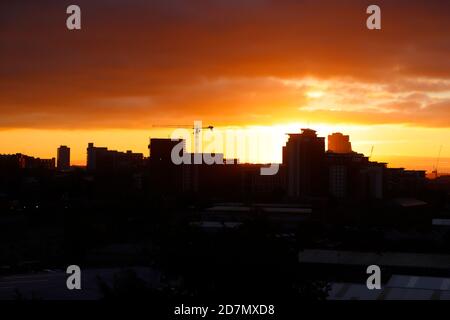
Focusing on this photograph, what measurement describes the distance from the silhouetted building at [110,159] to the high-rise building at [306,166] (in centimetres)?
2240

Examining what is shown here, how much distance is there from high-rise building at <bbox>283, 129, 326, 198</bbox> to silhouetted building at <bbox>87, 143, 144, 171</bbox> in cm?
2240

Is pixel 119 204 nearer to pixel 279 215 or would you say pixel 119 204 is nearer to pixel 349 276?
pixel 279 215

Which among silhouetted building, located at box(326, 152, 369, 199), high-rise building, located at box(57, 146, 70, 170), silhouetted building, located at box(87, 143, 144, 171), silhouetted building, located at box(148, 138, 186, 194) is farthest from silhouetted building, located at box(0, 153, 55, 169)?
silhouetted building, located at box(326, 152, 369, 199)

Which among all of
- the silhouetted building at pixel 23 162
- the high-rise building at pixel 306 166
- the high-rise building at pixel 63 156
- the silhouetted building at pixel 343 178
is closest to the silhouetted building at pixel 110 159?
the silhouetted building at pixel 23 162

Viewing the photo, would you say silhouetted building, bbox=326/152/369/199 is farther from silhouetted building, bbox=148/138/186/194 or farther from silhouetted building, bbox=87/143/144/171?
silhouetted building, bbox=87/143/144/171

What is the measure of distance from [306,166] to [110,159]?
29463 millimetres

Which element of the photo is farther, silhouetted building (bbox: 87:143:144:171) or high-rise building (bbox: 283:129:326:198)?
silhouetted building (bbox: 87:143:144:171)

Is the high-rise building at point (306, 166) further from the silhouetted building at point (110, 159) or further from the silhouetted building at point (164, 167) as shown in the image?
the silhouetted building at point (110, 159)

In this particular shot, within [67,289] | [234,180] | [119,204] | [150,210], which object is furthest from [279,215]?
[234,180]

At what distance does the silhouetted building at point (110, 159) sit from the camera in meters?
76.7

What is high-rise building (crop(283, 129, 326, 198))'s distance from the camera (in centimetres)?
6093

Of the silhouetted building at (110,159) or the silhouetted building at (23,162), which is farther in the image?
the silhouetted building at (110,159)
